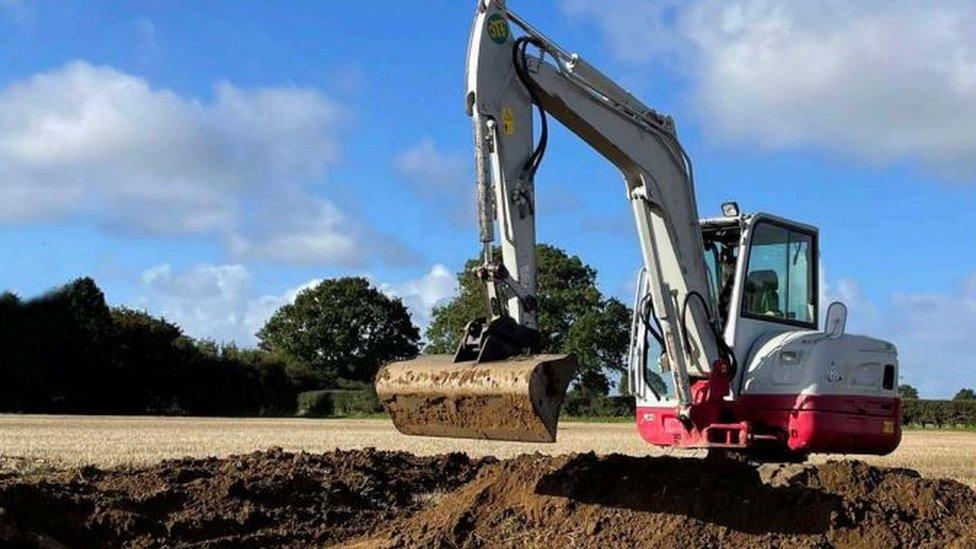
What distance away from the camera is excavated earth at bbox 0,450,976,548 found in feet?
30.4

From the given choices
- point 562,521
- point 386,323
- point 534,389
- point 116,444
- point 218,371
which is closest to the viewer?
point 534,389

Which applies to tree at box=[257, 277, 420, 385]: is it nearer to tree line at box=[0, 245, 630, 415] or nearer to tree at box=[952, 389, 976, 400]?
tree line at box=[0, 245, 630, 415]

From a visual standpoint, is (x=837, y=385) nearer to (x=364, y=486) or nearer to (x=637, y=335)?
(x=637, y=335)

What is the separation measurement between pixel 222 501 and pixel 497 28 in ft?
17.0

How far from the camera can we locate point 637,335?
12.8 metres

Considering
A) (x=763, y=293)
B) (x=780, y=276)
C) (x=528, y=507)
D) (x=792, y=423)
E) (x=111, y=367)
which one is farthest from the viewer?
(x=111, y=367)

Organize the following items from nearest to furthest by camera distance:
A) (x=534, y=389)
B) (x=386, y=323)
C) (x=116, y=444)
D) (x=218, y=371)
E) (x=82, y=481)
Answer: (x=534, y=389) < (x=82, y=481) < (x=116, y=444) < (x=218, y=371) < (x=386, y=323)

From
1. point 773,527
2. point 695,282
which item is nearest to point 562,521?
point 773,527

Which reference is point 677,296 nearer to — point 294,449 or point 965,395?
point 294,449

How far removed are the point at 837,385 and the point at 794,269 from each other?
150cm

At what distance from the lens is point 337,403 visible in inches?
2970

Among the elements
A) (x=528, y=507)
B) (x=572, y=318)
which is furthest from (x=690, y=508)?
(x=572, y=318)

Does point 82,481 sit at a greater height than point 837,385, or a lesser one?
lesser

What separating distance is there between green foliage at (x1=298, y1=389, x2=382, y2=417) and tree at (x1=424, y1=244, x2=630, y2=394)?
5809 mm
